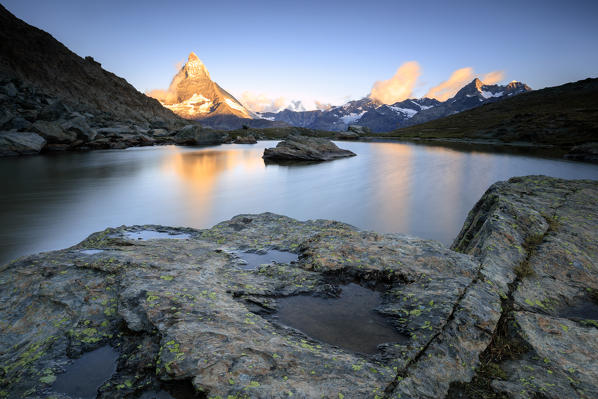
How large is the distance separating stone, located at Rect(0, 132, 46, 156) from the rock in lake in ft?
123

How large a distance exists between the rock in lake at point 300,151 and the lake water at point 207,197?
10793 millimetres

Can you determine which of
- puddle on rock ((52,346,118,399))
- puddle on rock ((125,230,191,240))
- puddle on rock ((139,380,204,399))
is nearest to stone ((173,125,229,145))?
puddle on rock ((125,230,191,240))

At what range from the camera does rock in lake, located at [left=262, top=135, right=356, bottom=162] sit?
50875mm

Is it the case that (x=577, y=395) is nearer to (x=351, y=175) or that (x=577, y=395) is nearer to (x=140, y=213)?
(x=140, y=213)

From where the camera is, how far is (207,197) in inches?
957

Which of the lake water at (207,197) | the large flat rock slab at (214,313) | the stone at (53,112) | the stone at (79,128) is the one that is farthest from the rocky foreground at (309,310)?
the stone at (53,112)

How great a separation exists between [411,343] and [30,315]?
21.4 ft

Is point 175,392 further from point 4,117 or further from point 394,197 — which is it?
point 4,117

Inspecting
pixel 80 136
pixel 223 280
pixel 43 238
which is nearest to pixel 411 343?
pixel 223 280

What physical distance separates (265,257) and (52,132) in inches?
2488

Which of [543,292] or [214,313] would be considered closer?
[214,313]

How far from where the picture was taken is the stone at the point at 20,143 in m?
42.0

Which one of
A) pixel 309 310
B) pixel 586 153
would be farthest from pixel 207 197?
pixel 586 153

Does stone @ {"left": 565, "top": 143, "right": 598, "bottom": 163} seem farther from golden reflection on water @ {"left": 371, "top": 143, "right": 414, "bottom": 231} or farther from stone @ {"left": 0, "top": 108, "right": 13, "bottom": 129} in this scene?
stone @ {"left": 0, "top": 108, "right": 13, "bottom": 129}
